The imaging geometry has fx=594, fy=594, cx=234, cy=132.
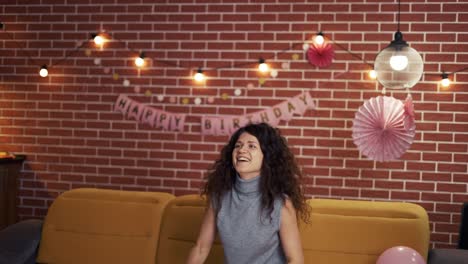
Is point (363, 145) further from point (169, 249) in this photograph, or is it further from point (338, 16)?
point (169, 249)

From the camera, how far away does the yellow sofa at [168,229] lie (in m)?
2.73

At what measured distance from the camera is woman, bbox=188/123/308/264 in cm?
240

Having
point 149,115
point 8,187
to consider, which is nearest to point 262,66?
point 149,115

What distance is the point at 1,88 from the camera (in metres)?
4.17

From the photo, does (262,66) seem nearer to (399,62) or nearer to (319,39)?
(319,39)

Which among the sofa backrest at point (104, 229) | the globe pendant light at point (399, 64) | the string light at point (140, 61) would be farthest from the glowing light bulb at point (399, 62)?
the string light at point (140, 61)

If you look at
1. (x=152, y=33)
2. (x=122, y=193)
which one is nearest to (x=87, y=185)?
(x=122, y=193)

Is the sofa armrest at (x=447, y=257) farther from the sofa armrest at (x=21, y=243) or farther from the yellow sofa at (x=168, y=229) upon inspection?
the sofa armrest at (x=21, y=243)

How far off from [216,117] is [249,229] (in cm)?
151

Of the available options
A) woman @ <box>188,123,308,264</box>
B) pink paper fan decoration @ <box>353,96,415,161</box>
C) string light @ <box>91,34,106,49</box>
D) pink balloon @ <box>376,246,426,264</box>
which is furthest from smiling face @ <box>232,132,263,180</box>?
string light @ <box>91,34,106,49</box>

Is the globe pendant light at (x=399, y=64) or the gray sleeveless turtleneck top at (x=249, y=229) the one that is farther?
the globe pendant light at (x=399, y=64)

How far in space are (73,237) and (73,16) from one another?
1.64m

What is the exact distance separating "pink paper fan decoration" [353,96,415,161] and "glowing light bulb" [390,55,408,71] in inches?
13.4

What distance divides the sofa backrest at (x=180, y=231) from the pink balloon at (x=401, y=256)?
802mm
